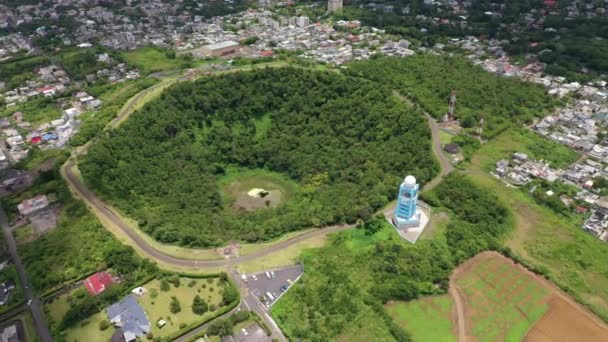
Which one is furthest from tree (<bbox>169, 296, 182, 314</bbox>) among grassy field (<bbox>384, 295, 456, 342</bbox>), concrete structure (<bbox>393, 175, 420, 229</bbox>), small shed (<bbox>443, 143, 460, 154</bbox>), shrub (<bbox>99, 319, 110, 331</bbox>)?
small shed (<bbox>443, 143, 460, 154</bbox>)

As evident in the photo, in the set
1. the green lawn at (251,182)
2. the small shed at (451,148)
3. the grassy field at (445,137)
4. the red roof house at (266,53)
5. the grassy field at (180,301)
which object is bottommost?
the green lawn at (251,182)

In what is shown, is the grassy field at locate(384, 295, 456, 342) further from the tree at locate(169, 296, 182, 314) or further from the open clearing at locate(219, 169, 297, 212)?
A: the open clearing at locate(219, 169, 297, 212)

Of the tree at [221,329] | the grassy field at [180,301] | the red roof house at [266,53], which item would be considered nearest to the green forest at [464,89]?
the red roof house at [266,53]

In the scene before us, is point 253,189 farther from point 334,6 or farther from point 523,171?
point 334,6

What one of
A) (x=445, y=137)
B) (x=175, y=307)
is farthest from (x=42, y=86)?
(x=445, y=137)

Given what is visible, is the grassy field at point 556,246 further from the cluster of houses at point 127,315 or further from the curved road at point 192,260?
the cluster of houses at point 127,315

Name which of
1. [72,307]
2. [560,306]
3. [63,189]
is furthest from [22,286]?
[560,306]
